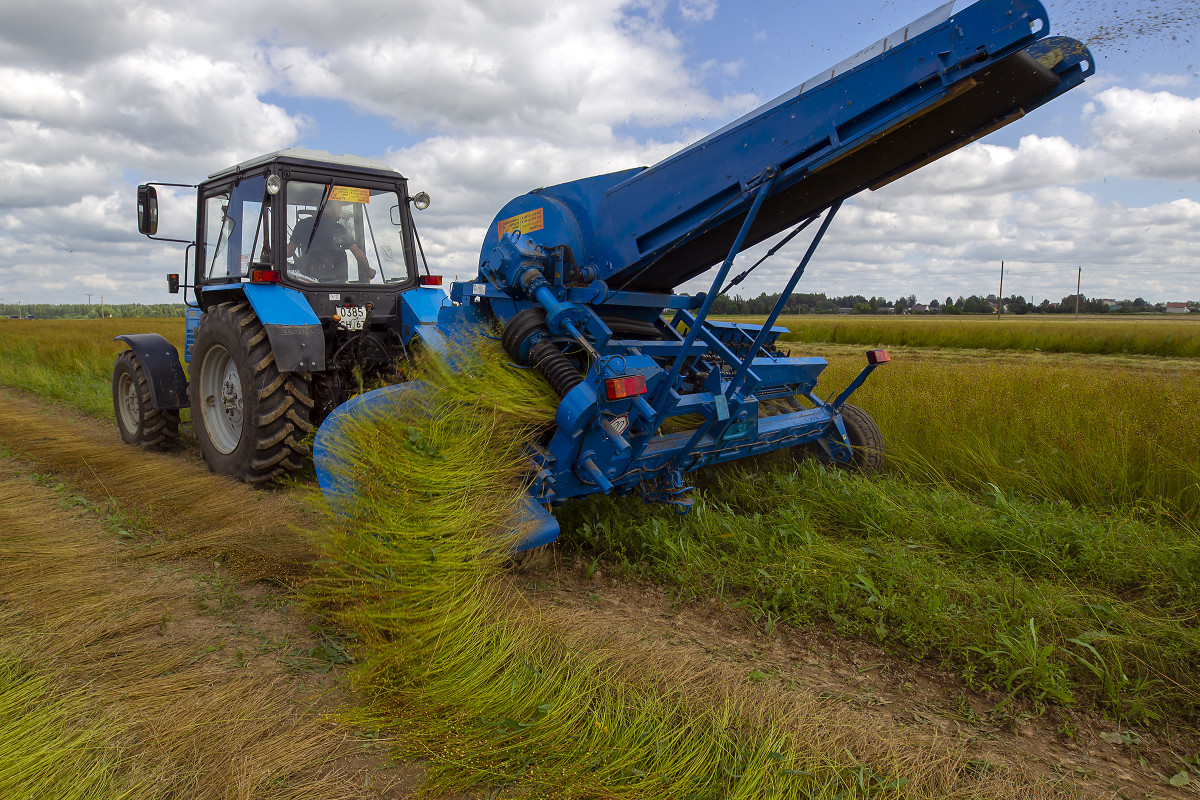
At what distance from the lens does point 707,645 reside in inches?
113

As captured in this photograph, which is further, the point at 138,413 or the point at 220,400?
the point at 138,413

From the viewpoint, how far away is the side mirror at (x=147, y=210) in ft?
18.9

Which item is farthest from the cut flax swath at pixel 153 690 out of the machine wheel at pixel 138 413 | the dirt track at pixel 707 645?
the machine wheel at pixel 138 413

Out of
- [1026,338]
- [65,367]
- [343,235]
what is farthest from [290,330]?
[1026,338]

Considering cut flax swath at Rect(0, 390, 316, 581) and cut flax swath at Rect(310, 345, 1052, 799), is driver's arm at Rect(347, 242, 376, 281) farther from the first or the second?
cut flax swath at Rect(310, 345, 1052, 799)

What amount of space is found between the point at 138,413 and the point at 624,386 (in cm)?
550

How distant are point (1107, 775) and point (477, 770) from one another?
190 cm

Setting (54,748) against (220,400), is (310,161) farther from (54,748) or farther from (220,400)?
(54,748)

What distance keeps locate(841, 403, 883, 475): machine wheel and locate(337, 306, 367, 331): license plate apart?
3.60m

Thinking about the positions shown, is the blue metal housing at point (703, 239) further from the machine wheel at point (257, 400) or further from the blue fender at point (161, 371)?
the blue fender at point (161, 371)

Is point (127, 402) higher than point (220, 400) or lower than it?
lower

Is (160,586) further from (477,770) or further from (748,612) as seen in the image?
(748,612)

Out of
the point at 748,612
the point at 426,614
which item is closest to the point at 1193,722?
the point at 748,612

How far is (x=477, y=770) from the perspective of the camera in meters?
2.02
